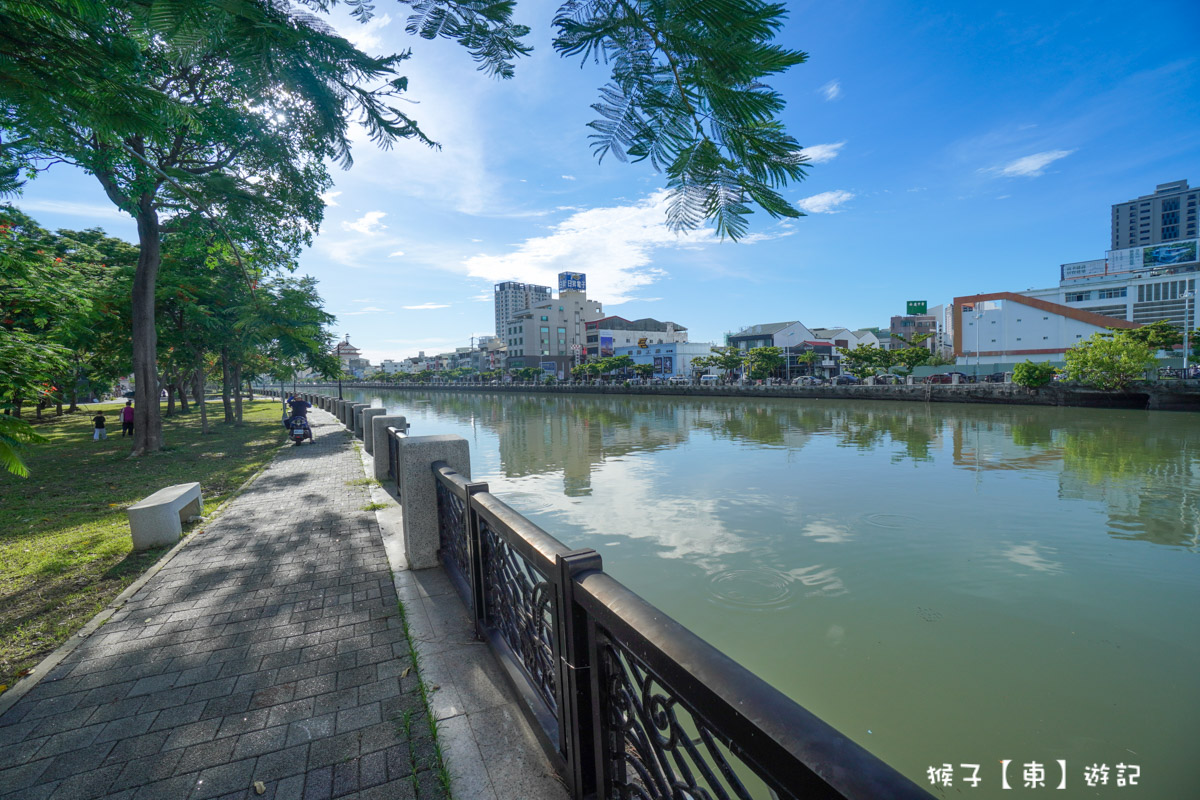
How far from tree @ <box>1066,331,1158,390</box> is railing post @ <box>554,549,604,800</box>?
3927 centimetres

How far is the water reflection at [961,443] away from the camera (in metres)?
10.3

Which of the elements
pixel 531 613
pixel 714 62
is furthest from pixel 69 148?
pixel 531 613

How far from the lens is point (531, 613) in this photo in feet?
8.96

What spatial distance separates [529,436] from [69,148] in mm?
20177

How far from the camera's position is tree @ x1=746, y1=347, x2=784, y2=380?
57344 mm

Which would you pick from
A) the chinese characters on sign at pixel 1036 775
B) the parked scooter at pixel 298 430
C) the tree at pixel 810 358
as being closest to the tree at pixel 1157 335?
the tree at pixel 810 358

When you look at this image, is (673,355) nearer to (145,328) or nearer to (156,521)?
(145,328)

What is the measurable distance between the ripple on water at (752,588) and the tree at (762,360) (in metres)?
53.3

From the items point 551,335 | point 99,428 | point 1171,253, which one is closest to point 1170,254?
point 1171,253

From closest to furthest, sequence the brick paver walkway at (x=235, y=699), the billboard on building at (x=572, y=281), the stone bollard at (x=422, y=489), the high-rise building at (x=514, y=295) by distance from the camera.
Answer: the brick paver walkway at (x=235, y=699) < the stone bollard at (x=422, y=489) < the billboard on building at (x=572, y=281) < the high-rise building at (x=514, y=295)

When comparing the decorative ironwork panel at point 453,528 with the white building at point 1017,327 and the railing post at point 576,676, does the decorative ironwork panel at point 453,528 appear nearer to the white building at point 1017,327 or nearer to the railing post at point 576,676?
the railing post at point 576,676

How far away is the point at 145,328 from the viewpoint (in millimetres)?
12586

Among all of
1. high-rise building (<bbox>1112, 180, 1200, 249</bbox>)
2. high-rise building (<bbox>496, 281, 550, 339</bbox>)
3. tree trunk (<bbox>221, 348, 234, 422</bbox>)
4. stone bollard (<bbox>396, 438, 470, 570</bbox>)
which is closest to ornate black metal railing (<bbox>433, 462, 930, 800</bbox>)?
stone bollard (<bbox>396, 438, 470, 570</bbox>)

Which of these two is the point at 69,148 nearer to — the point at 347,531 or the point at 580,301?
the point at 347,531
